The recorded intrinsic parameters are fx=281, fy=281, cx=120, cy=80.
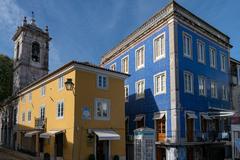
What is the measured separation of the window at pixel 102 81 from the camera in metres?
24.4

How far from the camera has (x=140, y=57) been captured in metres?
30.2

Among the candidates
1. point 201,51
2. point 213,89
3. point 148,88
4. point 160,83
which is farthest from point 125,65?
point 213,89

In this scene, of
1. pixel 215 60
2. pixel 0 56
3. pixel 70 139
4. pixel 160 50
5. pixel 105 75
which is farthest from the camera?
pixel 0 56

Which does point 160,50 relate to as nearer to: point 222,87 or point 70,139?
point 222,87

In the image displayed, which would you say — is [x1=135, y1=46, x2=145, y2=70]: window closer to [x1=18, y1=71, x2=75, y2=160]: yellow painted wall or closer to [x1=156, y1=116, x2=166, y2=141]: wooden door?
[x1=156, y1=116, x2=166, y2=141]: wooden door

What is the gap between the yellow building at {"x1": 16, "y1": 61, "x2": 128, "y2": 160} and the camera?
2216 centimetres

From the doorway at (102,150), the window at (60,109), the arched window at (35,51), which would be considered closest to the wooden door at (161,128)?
the doorway at (102,150)

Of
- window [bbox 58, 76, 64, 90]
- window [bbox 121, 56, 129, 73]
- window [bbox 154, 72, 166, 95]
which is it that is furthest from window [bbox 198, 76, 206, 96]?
window [bbox 58, 76, 64, 90]

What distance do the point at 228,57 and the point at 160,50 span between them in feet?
35.2

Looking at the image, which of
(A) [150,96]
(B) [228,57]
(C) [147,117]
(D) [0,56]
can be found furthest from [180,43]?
(D) [0,56]

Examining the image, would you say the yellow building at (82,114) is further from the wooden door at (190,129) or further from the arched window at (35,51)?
the arched window at (35,51)

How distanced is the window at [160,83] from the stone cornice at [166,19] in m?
5.07

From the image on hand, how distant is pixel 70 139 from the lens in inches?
865

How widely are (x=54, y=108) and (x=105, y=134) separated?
6.09 metres
